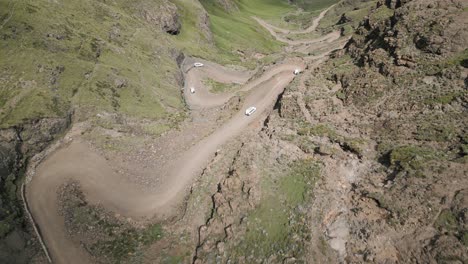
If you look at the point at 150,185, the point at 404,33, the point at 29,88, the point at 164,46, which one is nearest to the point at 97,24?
the point at 164,46

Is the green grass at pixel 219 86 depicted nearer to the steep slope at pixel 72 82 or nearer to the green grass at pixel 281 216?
the steep slope at pixel 72 82

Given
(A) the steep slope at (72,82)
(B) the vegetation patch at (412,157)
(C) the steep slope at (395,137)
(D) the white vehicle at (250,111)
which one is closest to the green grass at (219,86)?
(A) the steep slope at (72,82)

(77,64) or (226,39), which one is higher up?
(77,64)

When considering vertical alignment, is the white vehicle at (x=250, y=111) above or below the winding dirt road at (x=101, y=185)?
above

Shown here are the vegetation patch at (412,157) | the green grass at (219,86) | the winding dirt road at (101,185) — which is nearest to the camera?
the vegetation patch at (412,157)

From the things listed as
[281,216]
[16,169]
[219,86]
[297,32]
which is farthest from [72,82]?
[297,32]

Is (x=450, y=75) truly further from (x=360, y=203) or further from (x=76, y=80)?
(x=76, y=80)

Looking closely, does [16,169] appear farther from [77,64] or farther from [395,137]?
[395,137]

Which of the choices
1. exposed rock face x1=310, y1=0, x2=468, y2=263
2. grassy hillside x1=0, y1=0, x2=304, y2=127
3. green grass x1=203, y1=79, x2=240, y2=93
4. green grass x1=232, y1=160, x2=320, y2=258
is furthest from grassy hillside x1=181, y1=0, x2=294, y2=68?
green grass x1=232, y1=160, x2=320, y2=258
